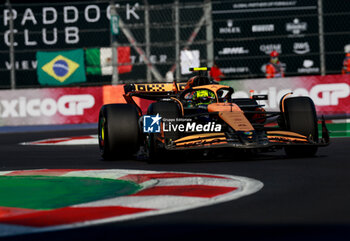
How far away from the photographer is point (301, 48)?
67.6 feet

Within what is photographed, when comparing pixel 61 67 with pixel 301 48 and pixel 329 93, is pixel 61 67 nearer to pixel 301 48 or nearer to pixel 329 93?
pixel 301 48

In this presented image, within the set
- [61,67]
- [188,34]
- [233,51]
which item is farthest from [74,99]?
[233,51]

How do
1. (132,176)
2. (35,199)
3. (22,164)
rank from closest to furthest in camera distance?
(35,199)
(132,176)
(22,164)

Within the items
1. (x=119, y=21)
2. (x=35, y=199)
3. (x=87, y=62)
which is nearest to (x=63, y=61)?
(x=87, y=62)

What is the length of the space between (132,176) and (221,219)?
301 cm

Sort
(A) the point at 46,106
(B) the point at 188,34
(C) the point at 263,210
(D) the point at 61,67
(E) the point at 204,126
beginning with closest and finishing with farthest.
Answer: (C) the point at 263,210 → (E) the point at 204,126 → (B) the point at 188,34 → (A) the point at 46,106 → (D) the point at 61,67

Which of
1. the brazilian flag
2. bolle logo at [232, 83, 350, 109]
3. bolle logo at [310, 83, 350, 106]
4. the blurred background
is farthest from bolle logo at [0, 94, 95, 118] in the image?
bolle logo at [310, 83, 350, 106]

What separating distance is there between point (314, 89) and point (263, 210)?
46.7 feet

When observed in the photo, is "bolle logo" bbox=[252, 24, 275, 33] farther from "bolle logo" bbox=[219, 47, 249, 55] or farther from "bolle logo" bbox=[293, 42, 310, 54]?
"bolle logo" bbox=[293, 42, 310, 54]

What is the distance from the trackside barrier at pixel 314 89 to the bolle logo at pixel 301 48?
94cm

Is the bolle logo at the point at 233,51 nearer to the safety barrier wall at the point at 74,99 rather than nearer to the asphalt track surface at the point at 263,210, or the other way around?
the safety barrier wall at the point at 74,99

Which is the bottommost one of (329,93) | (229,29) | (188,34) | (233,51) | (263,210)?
(263,210)

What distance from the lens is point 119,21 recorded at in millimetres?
20188

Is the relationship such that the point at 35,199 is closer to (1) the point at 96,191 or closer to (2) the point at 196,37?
(1) the point at 96,191
